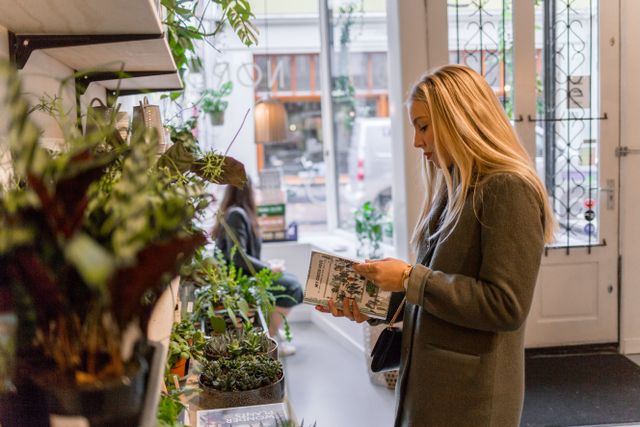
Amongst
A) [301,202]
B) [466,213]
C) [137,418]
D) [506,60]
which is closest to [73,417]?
[137,418]

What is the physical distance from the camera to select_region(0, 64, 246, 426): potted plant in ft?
1.69

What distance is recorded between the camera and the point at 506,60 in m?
3.92

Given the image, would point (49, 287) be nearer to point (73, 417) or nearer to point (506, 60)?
point (73, 417)

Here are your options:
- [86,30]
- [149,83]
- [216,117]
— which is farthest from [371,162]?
[86,30]

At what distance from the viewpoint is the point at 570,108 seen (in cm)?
398

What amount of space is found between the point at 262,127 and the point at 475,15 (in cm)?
215

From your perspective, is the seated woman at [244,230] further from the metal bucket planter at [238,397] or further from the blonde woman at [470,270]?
the blonde woman at [470,270]

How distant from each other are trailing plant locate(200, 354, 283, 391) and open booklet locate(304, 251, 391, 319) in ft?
0.68

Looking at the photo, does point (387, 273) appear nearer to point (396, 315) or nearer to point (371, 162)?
point (396, 315)

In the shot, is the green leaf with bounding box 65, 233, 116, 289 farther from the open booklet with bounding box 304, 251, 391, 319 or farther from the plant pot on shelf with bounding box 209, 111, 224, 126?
the plant pot on shelf with bounding box 209, 111, 224, 126

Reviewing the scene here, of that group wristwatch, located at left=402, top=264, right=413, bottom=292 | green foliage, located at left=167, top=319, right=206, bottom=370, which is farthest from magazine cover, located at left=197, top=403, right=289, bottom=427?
wristwatch, located at left=402, top=264, right=413, bottom=292

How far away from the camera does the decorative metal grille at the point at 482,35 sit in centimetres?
384

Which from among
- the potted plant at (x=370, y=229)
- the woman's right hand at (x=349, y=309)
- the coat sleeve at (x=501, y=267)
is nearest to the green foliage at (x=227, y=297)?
the woman's right hand at (x=349, y=309)

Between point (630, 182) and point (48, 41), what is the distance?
12.3 ft
